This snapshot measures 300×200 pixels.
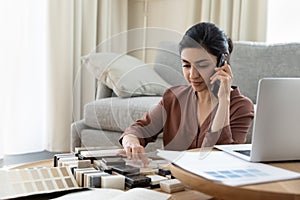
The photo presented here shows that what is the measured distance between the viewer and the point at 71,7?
10.5 feet

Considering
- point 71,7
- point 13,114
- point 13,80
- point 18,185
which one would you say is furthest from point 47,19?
point 18,185

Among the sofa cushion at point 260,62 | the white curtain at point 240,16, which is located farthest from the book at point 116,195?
the white curtain at point 240,16

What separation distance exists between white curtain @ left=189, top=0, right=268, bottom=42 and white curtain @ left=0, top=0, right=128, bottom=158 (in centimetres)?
85

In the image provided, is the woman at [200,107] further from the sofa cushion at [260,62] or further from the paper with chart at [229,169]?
the sofa cushion at [260,62]

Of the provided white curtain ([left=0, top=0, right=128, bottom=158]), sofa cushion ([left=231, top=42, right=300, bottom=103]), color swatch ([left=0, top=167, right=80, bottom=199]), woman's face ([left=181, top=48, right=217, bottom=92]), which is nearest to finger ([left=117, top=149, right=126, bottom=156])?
color swatch ([left=0, top=167, right=80, bottom=199])

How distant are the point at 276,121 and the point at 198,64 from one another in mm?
422

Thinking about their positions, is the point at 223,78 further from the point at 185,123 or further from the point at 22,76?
the point at 22,76

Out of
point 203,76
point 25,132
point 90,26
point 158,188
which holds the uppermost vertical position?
point 90,26

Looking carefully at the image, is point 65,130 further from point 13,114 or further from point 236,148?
point 236,148

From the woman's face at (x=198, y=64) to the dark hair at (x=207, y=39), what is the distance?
2 cm

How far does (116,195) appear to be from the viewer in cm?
105

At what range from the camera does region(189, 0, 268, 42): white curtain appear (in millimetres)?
2947

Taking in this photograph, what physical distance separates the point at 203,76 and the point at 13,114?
1.92 meters

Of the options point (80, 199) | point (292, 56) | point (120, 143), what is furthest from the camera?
point (292, 56)
